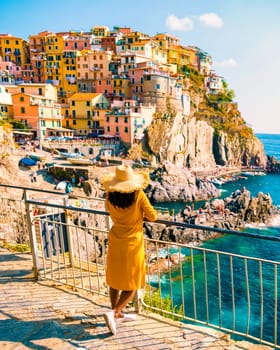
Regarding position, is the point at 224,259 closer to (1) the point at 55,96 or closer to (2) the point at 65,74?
(1) the point at 55,96

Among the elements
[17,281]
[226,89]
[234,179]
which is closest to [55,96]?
[234,179]

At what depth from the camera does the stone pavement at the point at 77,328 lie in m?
3.56

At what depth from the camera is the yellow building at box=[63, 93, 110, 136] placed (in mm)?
56375

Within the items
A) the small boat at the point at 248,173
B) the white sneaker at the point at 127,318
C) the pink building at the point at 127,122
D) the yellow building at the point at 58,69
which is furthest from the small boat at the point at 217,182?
the white sneaker at the point at 127,318

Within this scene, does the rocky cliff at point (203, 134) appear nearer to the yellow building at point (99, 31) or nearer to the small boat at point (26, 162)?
the yellow building at point (99, 31)

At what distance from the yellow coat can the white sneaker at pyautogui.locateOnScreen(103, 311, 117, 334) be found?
0.34m

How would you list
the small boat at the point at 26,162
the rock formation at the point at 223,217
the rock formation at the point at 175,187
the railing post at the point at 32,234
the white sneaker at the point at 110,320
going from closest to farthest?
the white sneaker at the point at 110,320 < the railing post at the point at 32,234 < the rock formation at the point at 223,217 < the small boat at the point at 26,162 < the rock formation at the point at 175,187

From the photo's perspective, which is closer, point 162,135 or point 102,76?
point 162,135

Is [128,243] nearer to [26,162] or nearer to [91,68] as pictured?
[26,162]

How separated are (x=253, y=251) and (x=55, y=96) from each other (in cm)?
4716

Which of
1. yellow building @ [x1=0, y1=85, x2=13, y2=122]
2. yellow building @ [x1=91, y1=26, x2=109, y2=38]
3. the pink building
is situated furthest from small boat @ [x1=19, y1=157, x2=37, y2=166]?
yellow building @ [x1=91, y1=26, x2=109, y2=38]

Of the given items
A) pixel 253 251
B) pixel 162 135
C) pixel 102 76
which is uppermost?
pixel 102 76

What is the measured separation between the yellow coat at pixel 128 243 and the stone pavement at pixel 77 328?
2.22ft

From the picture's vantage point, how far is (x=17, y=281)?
5.22 m
